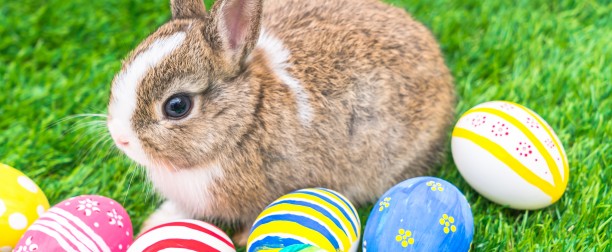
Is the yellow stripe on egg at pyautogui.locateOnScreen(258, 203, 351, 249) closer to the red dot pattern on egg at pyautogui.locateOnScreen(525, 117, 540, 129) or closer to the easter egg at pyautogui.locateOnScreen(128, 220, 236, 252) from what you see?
the easter egg at pyautogui.locateOnScreen(128, 220, 236, 252)

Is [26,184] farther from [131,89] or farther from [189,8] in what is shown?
[189,8]

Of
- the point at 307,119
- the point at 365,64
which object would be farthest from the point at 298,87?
the point at 365,64

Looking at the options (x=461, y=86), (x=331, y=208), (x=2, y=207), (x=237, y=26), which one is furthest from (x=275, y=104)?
(x=461, y=86)

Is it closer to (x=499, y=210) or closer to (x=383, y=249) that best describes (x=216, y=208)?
(x=383, y=249)

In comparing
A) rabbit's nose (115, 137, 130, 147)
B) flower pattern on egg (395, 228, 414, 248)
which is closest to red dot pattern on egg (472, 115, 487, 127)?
flower pattern on egg (395, 228, 414, 248)

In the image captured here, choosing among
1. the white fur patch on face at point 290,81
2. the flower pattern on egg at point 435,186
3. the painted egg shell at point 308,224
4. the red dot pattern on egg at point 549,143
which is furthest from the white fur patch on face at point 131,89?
the red dot pattern on egg at point 549,143

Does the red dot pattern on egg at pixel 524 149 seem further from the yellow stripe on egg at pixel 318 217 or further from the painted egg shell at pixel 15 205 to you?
the painted egg shell at pixel 15 205
